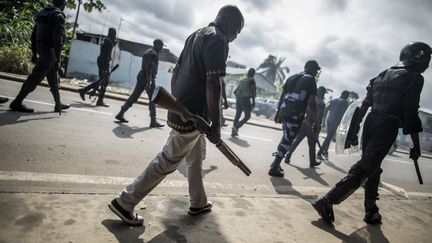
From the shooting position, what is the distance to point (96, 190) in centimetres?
252

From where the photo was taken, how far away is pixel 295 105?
178 inches

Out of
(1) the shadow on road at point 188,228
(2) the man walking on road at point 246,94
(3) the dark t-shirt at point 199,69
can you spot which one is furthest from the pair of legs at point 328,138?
(3) the dark t-shirt at point 199,69

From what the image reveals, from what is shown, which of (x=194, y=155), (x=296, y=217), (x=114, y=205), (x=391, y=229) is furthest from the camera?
(x=391, y=229)

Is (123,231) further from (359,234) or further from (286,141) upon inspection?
(286,141)

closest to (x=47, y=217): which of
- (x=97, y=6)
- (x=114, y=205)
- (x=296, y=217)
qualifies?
(x=114, y=205)

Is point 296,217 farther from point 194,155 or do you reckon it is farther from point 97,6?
point 97,6

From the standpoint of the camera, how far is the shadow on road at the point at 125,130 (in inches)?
199

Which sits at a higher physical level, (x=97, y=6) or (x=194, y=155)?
(x=97, y=6)

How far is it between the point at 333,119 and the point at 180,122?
6619mm

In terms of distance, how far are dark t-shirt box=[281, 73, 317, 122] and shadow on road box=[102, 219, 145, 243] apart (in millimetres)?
3123

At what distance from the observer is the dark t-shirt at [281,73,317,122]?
4461 mm

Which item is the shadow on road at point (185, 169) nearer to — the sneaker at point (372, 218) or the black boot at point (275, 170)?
the black boot at point (275, 170)

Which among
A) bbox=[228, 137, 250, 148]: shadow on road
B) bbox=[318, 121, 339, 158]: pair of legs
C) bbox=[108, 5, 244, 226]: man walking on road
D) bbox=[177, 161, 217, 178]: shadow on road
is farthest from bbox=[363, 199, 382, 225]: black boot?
bbox=[318, 121, 339, 158]: pair of legs

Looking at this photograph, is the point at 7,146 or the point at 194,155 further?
the point at 7,146
